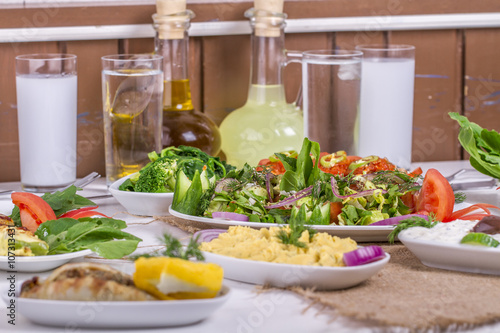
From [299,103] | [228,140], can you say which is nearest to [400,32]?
[299,103]

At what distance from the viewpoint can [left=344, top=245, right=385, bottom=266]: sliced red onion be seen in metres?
0.91

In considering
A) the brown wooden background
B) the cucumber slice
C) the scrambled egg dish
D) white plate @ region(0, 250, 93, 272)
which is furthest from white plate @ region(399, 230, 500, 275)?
the brown wooden background

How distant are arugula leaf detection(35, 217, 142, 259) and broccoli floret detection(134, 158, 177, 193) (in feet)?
0.84

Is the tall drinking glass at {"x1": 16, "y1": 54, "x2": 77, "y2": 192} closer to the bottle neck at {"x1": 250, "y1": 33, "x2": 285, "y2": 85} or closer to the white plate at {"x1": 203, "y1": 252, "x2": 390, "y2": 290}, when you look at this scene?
the bottle neck at {"x1": 250, "y1": 33, "x2": 285, "y2": 85}

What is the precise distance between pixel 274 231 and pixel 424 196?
0.33 metres

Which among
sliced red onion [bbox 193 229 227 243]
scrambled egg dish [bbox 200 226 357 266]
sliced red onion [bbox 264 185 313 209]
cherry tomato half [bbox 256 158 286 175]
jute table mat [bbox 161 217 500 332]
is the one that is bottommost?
jute table mat [bbox 161 217 500 332]

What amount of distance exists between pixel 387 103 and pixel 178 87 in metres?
0.47

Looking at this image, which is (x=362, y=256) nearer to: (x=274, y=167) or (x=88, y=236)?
(x=88, y=236)

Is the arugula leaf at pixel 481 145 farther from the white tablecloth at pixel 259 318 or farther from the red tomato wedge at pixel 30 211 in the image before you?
the red tomato wedge at pixel 30 211

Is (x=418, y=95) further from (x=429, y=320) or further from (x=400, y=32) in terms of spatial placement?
(x=429, y=320)

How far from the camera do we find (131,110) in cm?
153

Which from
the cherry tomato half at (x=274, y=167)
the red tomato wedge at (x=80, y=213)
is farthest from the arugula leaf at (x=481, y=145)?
the red tomato wedge at (x=80, y=213)

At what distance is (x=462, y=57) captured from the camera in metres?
2.00

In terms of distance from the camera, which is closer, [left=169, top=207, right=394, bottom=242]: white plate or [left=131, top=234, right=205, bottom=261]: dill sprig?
[left=131, top=234, right=205, bottom=261]: dill sprig
